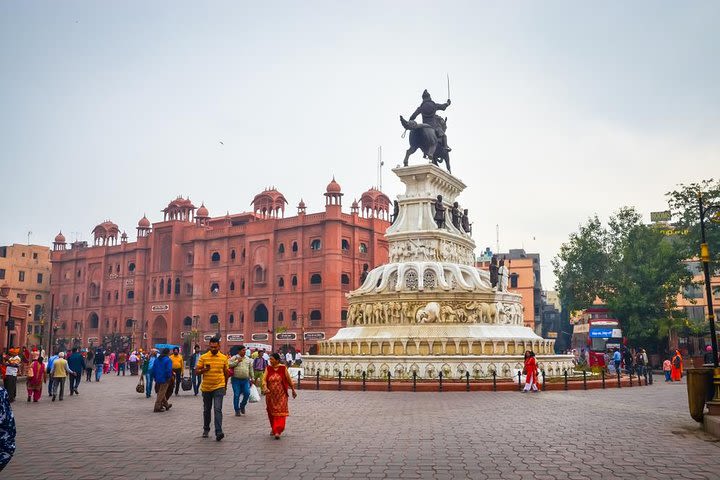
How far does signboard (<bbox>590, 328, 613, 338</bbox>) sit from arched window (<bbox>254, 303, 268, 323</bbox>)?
32.6 meters

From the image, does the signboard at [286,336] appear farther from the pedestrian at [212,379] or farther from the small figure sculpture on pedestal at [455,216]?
the pedestrian at [212,379]


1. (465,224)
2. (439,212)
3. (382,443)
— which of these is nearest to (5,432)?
(382,443)

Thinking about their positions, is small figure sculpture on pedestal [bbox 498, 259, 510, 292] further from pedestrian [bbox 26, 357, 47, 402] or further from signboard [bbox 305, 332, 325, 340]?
signboard [bbox 305, 332, 325, 340]

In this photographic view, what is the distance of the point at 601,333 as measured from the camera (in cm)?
4588

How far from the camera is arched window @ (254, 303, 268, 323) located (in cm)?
6606

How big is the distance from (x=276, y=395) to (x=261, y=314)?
2232 inches

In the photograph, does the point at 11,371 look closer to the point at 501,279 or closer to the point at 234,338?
the point at 501,279

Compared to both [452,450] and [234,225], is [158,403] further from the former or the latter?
[234,225]

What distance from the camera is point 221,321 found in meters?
68.3

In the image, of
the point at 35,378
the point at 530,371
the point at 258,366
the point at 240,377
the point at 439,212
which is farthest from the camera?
the point at 439,212

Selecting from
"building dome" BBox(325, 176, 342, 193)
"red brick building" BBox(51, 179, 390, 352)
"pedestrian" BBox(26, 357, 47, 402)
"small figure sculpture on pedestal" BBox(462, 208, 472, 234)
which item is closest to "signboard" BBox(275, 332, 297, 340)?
"red brick building" BBox(51, 179, 390, 352)

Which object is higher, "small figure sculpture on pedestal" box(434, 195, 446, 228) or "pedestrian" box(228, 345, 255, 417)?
"small figure sculpture on pedestal" box(434, 195, 446, 228)

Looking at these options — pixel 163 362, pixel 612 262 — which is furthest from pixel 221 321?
pixel 163 362

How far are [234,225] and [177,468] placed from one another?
69.9 meters
